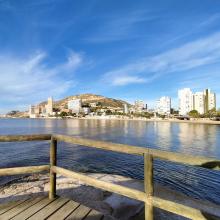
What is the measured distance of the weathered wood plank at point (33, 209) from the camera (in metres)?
4.70

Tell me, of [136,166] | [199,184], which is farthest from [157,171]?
[199,184]

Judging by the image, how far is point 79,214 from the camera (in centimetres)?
487

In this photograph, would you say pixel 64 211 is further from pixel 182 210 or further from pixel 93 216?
pixel 182 210

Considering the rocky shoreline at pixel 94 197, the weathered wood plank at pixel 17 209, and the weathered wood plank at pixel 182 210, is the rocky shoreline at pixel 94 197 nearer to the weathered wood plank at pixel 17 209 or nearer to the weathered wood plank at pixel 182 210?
the weathered wood plank at pixel 17 209

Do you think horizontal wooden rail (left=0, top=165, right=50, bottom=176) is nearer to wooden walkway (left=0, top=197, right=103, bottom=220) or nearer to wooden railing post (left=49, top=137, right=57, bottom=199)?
wooden railing post (left=49, top=137, right=57, bottom=199)

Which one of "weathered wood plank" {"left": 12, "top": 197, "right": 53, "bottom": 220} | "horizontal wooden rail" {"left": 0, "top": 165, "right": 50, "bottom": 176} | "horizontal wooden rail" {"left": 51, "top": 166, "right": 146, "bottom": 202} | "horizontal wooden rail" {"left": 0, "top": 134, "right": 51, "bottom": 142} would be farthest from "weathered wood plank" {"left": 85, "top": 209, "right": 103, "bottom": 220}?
"horizontal wooden rail" {"left": 0, "top": 134, "right": 51, "bottom": 142}

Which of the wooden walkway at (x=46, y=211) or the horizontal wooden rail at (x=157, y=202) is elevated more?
the horizontal wooden rail at (x=157, y=202)

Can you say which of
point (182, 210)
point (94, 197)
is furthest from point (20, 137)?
point (94, 197)

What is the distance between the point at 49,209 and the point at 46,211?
12cm

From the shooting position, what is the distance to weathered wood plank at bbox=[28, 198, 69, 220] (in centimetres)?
471

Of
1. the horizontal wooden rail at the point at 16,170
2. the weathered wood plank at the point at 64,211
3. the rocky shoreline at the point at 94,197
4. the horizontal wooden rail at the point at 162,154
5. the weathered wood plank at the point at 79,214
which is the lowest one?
the rocky shoreline at the point at 94,197

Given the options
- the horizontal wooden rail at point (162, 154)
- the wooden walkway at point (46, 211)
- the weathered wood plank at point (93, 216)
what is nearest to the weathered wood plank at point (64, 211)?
the wooden walkway at point (46, 211)

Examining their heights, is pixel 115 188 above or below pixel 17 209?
above

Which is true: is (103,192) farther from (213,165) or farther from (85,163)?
(85,163)
